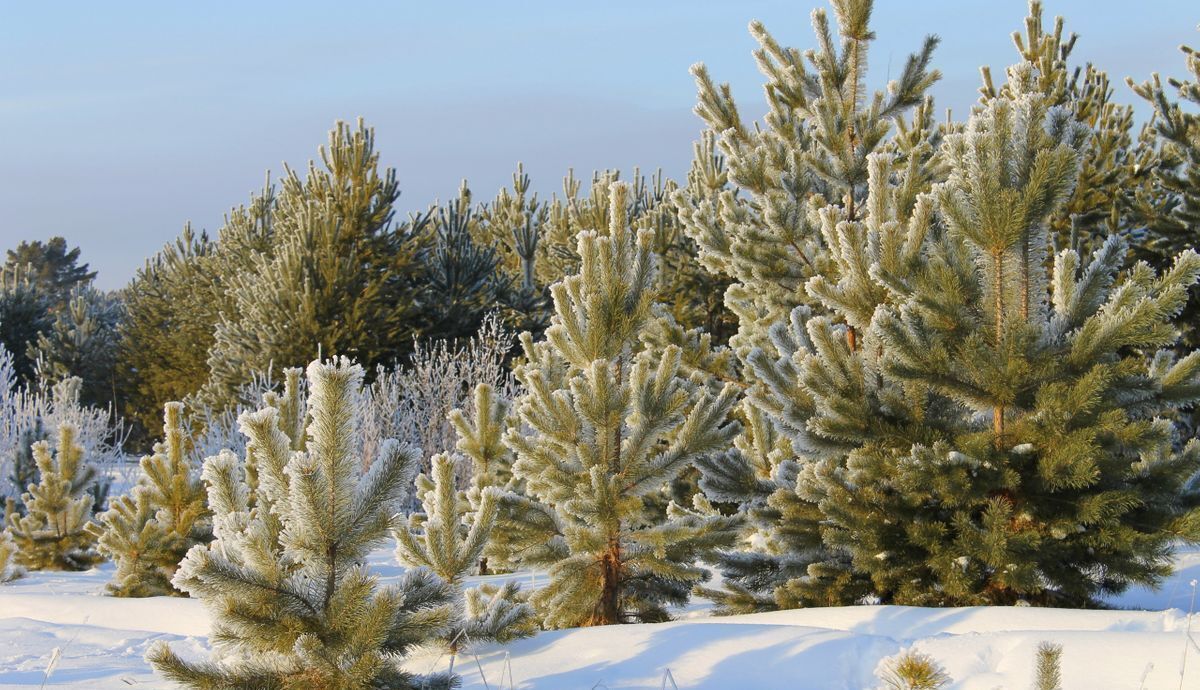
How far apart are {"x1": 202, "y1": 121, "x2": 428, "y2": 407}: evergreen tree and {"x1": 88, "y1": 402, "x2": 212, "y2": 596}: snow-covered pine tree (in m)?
10.8

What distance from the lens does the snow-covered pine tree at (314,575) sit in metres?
→ 3.53

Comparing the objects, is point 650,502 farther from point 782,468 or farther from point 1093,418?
point 1093,418

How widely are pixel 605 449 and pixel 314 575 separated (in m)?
2.49

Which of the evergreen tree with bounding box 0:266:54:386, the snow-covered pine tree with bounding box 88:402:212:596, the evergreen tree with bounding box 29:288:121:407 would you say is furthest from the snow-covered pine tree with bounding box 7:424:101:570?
the evergreen tree with bounding box 0:266:54:386

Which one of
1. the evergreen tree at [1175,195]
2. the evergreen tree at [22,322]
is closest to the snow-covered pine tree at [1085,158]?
the evergreen tree at [1175,195]

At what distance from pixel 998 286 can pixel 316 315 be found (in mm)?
16152

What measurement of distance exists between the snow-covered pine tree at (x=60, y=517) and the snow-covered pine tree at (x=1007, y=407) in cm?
801

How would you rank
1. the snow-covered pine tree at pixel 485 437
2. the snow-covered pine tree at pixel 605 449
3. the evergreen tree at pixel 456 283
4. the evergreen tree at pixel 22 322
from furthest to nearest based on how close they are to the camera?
the evergreen tree at pixel 22 322 < the evergreen tree at pixel 456 283 < the snow-covered pine tree at pixel 485 437 < the snow-covered pine tree at pixel 605 449

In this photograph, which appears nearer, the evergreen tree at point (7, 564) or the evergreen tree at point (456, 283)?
the evergreen tree at point (7, 564)

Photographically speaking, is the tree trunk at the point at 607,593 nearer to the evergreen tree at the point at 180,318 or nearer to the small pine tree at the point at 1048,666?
the small pine tree at the point at 1048,666

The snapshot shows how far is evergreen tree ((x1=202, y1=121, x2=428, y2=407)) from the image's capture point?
19.6m

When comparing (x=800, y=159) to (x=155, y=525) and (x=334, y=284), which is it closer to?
(x=155, y=525)

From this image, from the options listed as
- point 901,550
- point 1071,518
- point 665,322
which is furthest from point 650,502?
point 1071,518

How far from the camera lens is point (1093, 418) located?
520cm
